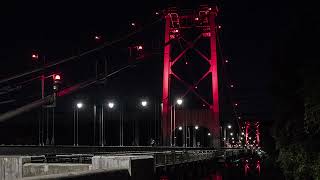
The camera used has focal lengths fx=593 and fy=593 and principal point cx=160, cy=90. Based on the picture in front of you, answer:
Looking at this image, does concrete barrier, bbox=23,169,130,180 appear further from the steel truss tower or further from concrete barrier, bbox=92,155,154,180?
the steel truss tower

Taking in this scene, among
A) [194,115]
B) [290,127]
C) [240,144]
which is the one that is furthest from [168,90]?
[240,144]

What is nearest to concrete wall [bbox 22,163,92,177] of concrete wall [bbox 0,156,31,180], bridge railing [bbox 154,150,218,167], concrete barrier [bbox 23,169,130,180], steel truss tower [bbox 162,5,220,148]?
concrete wall [bbox 0,156,31,180]

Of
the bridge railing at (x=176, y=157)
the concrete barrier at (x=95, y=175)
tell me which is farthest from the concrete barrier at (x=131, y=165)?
the bridge railing at (x=176, y=157)

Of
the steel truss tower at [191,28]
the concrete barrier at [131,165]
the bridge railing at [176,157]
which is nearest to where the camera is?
the concrete barrier at [131,165]

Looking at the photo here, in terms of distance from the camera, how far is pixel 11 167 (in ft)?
48.0

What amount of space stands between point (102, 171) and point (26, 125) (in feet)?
235

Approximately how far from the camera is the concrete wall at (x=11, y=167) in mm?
14303

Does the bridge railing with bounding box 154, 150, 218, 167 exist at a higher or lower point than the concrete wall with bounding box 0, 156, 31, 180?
lower

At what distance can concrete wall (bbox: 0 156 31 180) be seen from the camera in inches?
563

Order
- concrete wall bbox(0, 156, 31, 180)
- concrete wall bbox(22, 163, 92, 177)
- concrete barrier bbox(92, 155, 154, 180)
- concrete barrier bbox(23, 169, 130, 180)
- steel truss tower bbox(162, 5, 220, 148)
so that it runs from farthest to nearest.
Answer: steel truss tower bbox(162, 5, 220, 148) < concrete wall bbox(0, 156, 31, 180) < concrete wall bbox(22, 163, 92, 177) < concrete barrier bbox(92, 155, 154, 180) < concrete barrier bbox(23, 169, 130, 180)

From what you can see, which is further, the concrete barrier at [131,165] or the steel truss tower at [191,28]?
the steel truss tower at [191,28]

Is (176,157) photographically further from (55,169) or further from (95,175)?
(95,175)

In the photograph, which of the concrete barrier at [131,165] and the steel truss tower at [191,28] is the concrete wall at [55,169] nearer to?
the concrete barrier at [131,165]

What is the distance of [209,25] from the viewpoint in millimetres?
57031
